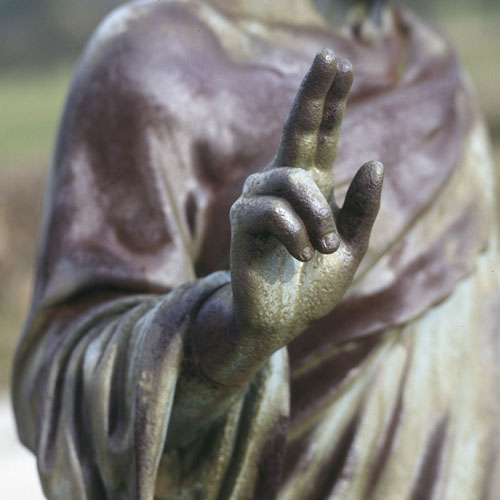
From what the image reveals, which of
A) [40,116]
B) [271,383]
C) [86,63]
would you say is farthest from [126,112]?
[40,116]

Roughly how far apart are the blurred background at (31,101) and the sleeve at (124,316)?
86 centimetres

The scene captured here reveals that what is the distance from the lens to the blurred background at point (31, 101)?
6989 millimetres

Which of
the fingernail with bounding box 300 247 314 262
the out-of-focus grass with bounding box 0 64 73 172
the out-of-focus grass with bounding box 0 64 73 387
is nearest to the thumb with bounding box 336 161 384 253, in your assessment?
the fingernail with bounding box 300 247 314 262

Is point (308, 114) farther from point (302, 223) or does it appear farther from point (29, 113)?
point (29, 113)

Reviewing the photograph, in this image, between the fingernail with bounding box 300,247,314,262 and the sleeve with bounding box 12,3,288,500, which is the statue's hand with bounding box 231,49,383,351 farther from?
the sleeve with bounding box 12,3,288,500

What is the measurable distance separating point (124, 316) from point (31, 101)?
14.7m

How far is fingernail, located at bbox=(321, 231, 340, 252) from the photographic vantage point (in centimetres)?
119

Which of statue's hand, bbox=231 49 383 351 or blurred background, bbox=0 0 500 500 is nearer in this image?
statue's hand, bbox=231 49 383 351

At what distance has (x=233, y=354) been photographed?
53.6 inches

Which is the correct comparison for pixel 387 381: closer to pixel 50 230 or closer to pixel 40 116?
pixel 50 230

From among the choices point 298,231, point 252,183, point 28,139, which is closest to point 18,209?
point 28,139

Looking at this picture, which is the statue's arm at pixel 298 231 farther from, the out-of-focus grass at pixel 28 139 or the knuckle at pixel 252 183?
the out-of-focus grass at pixel 28 139

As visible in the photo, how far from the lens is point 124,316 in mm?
1542

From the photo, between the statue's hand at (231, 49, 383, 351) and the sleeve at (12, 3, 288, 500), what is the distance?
0.16 metres
